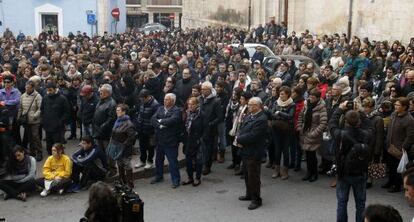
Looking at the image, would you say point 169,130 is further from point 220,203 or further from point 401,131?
point 401,131

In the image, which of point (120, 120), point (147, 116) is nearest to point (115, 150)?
point (120, 120)

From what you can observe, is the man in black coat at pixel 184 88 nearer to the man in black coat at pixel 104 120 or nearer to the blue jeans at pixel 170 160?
the man in black coat at pixel 104 120

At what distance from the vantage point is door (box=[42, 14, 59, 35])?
3269 cm

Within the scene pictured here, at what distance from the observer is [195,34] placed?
30.3 meters

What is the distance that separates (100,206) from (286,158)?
5.36 meters

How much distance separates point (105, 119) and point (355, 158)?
472cm

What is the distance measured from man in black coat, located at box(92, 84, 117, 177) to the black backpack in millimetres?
4371

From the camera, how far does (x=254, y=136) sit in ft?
28.1

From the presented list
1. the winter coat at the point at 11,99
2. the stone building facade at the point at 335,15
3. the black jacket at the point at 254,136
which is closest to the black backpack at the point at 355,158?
the black jacket at the point at 254,136

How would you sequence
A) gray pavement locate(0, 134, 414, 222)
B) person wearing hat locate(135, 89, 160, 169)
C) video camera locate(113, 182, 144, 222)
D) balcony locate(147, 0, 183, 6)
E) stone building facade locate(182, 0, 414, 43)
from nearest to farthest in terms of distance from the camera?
video camera locate(113, 182, 144, 222) → gray pavement locate(0, 134, 414, 222) → person wearing hat locate(135, 89, 160, 169) → stone building facade locate(182, 0, 414, 43) → balcony locate(147, 0, 183, 6)

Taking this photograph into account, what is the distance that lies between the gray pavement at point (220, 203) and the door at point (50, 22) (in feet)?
79.8

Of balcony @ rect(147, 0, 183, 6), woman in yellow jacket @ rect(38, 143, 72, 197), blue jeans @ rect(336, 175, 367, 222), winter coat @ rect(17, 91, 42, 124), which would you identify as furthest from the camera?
balcony @ rect(147, 0, 183, 6)

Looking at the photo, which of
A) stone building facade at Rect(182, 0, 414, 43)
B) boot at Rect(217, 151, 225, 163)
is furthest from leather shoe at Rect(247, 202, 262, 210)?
stone building facade at Rect(182, 0, 414, 43)

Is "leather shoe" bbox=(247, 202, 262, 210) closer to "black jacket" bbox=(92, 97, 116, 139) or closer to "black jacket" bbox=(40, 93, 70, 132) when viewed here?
"black jacket" bbox=(92, 97, 116, 139)
